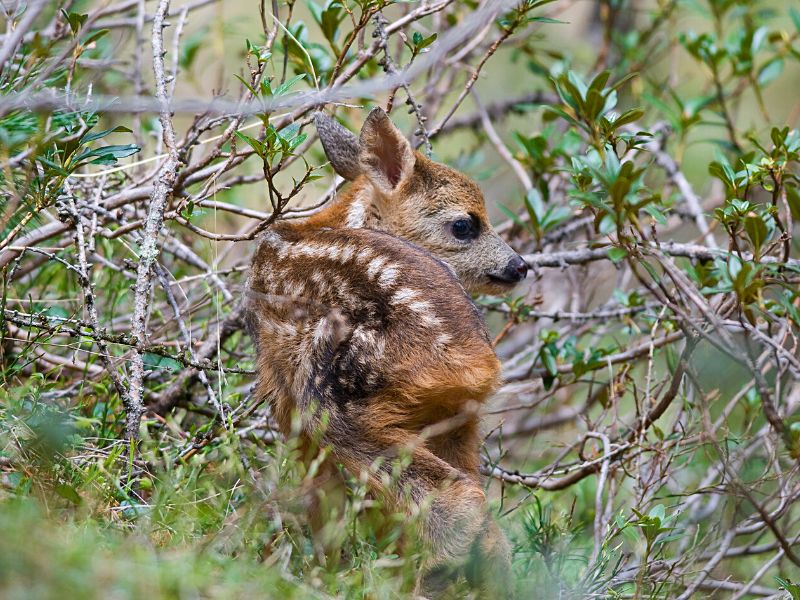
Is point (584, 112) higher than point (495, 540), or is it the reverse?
point (584, 112)

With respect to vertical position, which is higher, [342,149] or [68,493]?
[342,149]

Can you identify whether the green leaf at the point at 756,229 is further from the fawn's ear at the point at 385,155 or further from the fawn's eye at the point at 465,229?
the fawn's ear at the point at 385,155

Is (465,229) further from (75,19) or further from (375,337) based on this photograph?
(75,19)

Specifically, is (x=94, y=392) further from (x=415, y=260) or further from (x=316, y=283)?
(x=415, y=260)

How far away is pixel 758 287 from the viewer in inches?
148

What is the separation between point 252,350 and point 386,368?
5.56ft

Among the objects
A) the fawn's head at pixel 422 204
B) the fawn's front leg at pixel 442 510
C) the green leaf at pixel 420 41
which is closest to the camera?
the fawn's front leg at pixel 442 510

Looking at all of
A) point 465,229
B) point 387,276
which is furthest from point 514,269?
point 387,276

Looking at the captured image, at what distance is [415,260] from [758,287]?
4.58 ft

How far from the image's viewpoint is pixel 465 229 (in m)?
5.09

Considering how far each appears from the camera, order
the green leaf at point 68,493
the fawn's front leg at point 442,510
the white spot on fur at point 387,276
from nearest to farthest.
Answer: the green leaf at point 68,493 < the fawn's front leg at point 442,510 < the white spot on fur at point 387,276

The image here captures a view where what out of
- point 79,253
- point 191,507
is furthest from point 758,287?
point 79,253

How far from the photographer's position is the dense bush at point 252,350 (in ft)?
10.5

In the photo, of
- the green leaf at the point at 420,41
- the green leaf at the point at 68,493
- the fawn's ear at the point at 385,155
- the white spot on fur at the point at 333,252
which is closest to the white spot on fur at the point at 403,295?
the white spot on fur at the point at 333,252
